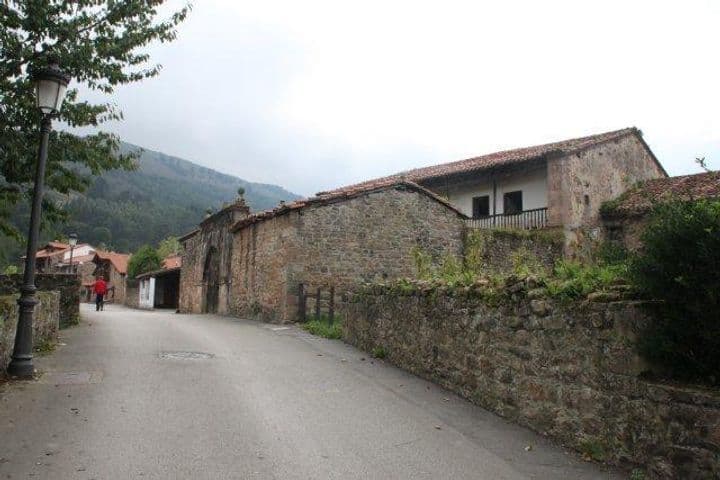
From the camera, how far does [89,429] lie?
5.48m

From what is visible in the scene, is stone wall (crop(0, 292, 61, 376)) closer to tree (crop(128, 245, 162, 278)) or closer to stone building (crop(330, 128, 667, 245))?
stone building (crop(330, 128, 667, 245))

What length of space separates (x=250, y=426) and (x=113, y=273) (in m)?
57.9

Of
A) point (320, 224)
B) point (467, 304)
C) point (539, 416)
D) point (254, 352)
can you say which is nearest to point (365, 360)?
point (254, 352)

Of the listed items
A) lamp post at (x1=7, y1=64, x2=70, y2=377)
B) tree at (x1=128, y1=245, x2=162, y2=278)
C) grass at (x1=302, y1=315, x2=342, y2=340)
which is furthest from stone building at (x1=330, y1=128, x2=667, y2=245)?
tree at (x1=128, y1=245, x2=162, y2=278)

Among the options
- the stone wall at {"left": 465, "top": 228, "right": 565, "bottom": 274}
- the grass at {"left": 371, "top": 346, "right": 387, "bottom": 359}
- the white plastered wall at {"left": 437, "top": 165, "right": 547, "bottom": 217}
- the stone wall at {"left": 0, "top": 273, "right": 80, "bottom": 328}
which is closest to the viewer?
the grass at {"left": 371, "top": 346, "right": 387, "bottom": 359}

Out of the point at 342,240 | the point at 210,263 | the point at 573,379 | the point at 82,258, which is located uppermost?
the point at 82,258

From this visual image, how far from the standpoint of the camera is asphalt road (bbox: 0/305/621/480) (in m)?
4.70

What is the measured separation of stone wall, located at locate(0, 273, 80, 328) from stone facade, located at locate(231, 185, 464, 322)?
18.0ft

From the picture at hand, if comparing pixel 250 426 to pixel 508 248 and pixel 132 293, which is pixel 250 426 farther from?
pixel 132 293

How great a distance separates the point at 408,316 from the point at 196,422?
14.0 ft

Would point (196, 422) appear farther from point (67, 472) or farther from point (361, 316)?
point (361, 316)

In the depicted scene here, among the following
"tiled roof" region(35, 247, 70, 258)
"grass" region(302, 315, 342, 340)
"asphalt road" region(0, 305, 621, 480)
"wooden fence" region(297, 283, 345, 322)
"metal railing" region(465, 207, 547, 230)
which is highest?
"tiled roof" region(35, 247, 70, 258)

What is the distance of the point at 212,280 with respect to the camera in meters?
25.5

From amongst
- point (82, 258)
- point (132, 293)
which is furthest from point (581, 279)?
point (82, 258)
